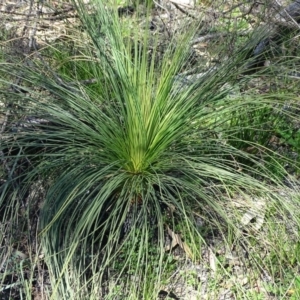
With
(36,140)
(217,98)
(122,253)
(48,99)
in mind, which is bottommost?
(122,253)

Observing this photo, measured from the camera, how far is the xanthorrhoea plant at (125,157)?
1.86 metres

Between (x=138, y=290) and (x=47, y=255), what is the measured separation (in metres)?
0.33

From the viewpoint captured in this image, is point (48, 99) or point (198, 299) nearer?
point (198, 299)

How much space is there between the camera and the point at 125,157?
6.63ft

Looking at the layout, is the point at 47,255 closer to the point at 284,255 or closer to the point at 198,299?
the point at 198,299

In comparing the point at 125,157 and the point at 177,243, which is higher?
the point at 125,157

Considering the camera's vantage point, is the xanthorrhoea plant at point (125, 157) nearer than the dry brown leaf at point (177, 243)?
Yes

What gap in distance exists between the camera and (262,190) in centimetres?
192

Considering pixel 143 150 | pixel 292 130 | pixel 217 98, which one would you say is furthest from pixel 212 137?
pixel 292 130

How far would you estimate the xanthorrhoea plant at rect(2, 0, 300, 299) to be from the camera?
186cm

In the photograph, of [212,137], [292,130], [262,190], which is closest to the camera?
[262,190]

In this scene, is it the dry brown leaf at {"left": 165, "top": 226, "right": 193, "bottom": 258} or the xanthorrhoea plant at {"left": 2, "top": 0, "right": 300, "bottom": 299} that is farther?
the dry brown leaf at {"left": 165, "top": 226, "right": 193, "bottom": 258}

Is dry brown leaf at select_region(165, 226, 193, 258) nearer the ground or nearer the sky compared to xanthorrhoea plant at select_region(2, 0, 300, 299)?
nearer the ground

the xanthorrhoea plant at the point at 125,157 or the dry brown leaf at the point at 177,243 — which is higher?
the xanthorrhoea plant at the point at 125,157
